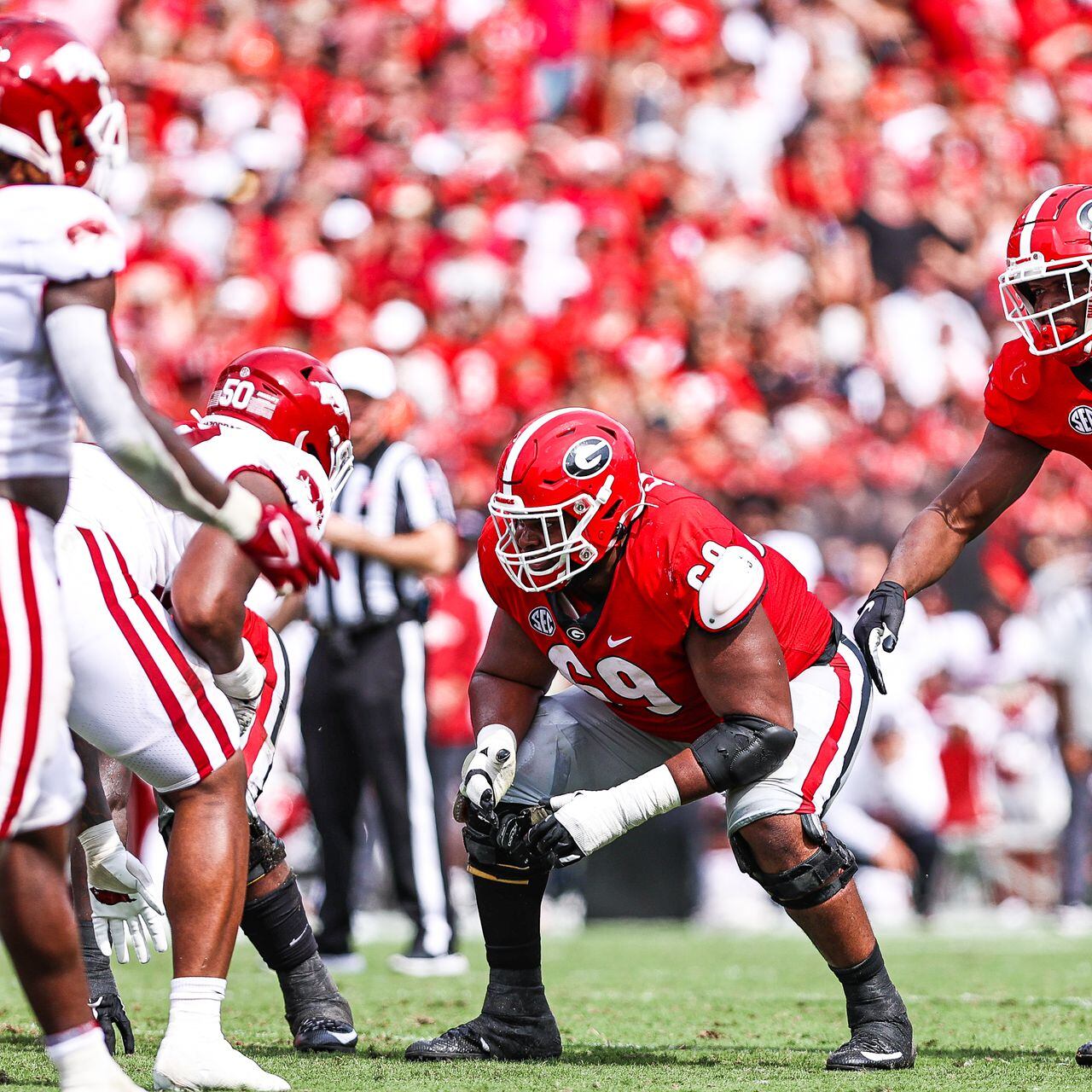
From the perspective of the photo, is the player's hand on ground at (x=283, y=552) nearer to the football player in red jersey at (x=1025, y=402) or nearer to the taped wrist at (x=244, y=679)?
the taped wrist at (x=244, y=679)

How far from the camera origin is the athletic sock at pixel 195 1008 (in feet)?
10.8

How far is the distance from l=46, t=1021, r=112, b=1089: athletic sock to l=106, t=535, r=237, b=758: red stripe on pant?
67 centimetres

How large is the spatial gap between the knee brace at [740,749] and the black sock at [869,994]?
1.83 ft

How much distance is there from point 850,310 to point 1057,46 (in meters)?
4.25

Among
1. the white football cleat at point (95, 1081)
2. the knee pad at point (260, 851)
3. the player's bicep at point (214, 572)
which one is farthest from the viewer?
the knee pad at point (260, 851)

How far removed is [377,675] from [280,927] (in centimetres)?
247

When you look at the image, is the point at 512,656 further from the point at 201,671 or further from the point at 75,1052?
the point at 75,1052

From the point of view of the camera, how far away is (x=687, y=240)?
1223 centimetres

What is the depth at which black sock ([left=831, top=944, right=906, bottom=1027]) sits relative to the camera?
156 inches

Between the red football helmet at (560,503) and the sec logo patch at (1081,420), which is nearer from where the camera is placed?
the red football helmet at (560,503)

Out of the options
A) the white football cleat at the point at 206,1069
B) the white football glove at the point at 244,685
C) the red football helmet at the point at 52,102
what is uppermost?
the red football helmet at the point at 52,102

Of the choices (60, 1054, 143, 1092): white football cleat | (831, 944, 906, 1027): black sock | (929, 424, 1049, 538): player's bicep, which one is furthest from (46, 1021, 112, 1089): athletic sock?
(929, 424, 1049, 538): player's bicep

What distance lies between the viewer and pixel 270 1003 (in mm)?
5207

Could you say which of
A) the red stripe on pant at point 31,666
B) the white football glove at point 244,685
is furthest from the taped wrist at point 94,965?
the red stripe on pant at point 31,666
